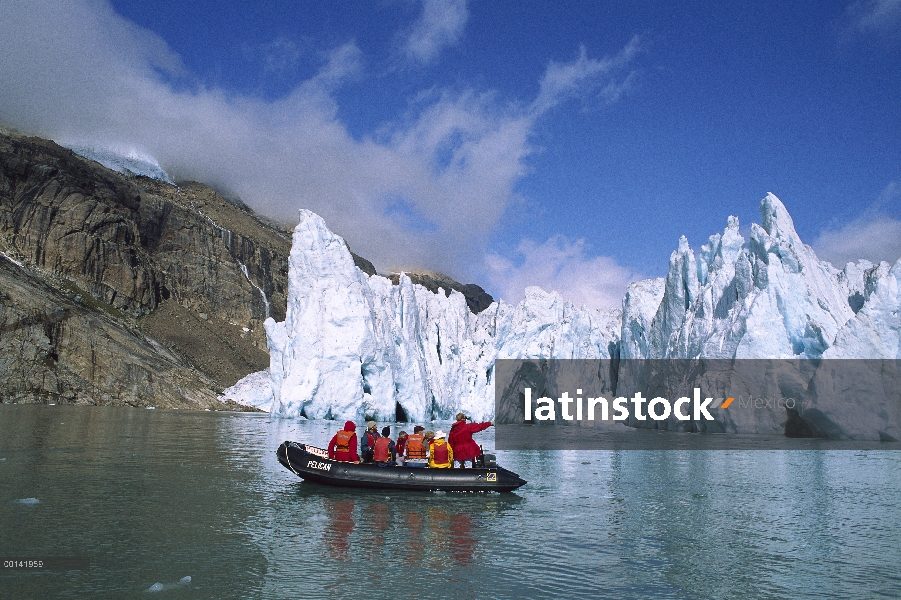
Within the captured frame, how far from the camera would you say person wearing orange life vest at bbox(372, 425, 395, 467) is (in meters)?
16.4

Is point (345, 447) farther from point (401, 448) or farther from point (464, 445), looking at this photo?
point (464, 445)

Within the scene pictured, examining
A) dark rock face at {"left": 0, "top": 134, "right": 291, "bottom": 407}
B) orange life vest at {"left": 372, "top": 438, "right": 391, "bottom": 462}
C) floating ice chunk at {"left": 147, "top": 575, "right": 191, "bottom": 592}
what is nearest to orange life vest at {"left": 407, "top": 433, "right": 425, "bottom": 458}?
orange life vest at {"left": 372, "top": 438, "right": 391, "bottom": 462}

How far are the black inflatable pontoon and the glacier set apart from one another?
90.2 feet

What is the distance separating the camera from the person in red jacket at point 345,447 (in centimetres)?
1628

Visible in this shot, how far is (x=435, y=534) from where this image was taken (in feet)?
37.7

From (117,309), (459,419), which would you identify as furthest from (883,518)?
(117,309)

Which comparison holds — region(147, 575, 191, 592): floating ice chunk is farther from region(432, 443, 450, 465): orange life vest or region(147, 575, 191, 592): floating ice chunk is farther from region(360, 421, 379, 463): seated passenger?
region(360, 421, 379, 463): seated passenger

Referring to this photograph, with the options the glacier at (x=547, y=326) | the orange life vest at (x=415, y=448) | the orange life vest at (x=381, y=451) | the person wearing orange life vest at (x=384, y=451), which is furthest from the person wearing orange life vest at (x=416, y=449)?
the glacier at (x=547, y=326)

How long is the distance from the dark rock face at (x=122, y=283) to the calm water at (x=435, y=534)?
53408 millimetres

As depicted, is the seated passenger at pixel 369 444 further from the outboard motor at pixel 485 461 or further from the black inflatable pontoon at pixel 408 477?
the outboard motor at pixel 485 461

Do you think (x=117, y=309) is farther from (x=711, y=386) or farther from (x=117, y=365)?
(x=711, y=386)

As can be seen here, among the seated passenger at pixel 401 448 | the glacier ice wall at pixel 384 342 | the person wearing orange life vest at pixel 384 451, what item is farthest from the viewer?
the glacier ice wall at pixel 384 342

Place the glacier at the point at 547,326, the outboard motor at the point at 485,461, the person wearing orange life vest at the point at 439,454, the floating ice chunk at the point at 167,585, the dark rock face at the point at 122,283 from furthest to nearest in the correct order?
the dark rock face at the point at 122,283 < the glacier at the point at 547,326 < the outboard motor at the point at 485,461 < the person wearing orange life vest at the point at 439,454 < the floating ice chunk at the point at 167,585

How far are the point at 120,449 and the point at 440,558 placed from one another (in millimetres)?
15732
